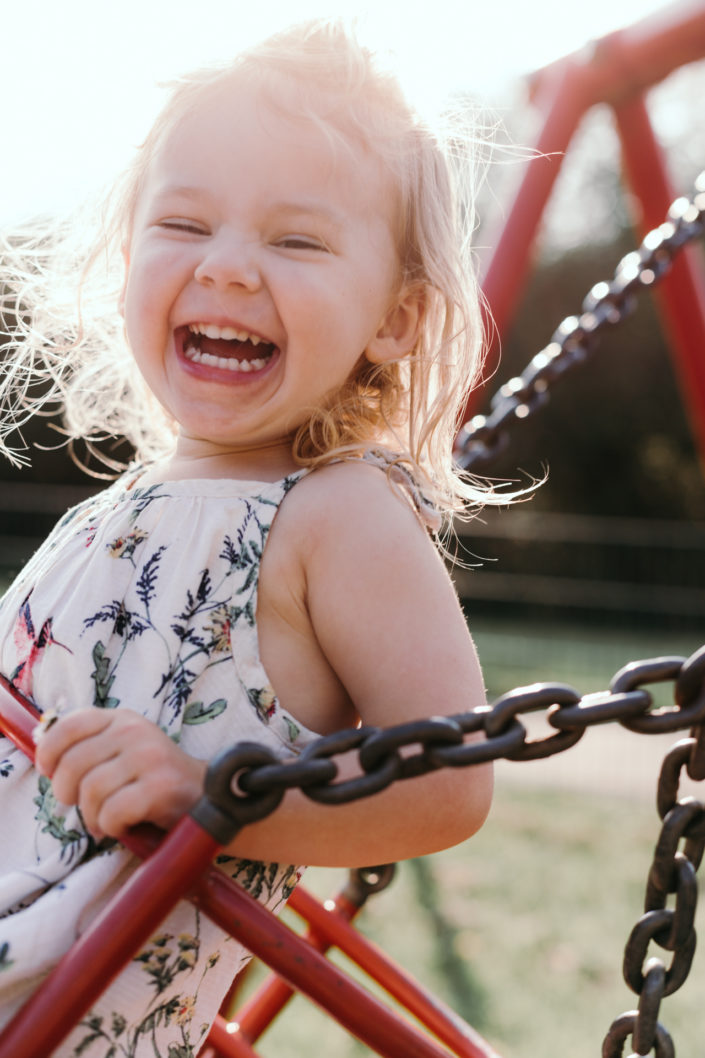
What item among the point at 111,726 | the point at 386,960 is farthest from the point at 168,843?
the point at 386,960

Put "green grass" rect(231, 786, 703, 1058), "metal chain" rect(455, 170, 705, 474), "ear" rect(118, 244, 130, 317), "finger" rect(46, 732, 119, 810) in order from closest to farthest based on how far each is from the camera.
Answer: "finger" rect(46, 732, 119, 810) → "ear" rect(118, 244, 130, 317) → "metal chain" rect(455, 170, 705, 474) → "green grass" rect(231, 786, 703, 1058)

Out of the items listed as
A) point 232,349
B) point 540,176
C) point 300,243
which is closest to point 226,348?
point 232,349

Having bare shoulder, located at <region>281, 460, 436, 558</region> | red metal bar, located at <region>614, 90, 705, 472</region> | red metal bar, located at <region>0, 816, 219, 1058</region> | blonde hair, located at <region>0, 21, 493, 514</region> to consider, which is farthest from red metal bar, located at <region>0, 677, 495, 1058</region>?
red metal bar, located at <region>614, 90, 705, 472</region>

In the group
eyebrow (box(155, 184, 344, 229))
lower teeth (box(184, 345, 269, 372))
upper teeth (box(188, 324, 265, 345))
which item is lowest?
lower teeth (box(184, 345, 269, 372))

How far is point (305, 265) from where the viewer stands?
37.0 inches

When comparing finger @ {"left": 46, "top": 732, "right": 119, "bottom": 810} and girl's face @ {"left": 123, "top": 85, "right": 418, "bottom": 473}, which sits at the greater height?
girl's face @ {"left": 123, "top": 85, "right": 418, "bottom": 473}

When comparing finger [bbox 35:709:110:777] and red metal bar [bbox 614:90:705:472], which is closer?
finger [bbox 35:709:110:777]

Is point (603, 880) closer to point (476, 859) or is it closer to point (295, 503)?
point (476, 859)

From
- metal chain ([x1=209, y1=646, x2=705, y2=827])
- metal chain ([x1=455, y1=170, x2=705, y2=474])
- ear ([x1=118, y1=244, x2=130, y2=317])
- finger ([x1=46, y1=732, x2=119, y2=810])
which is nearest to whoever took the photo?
metal chain ([x1=209, y1=646, x2=705, y2=827])

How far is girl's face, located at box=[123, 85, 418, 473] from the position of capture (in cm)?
94

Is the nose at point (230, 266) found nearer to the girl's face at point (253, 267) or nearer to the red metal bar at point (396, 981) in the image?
the girl's face at point (253, 267)

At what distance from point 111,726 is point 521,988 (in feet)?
6.25

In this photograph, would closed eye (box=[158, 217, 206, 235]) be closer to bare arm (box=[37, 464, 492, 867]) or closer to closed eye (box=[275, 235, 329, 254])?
closed eye (box=[275, 235, 329, 254])

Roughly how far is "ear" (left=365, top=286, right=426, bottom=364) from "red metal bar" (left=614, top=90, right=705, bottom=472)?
1298 mm
